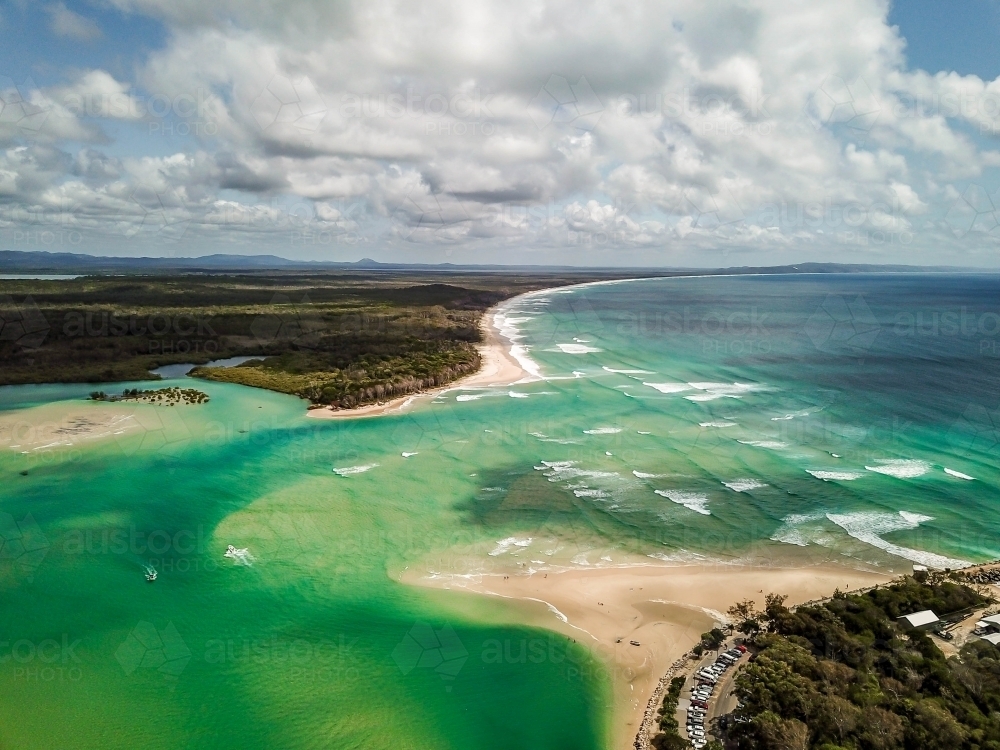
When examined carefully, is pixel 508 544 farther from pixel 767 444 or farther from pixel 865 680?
pixel 767 444

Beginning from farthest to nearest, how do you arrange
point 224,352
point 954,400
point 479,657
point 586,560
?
point 224,352 < point 954,400 < point 586,560 < point 479,657

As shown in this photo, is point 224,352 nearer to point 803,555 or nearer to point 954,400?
point 803,555

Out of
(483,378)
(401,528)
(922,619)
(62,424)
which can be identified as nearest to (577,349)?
(483,378)

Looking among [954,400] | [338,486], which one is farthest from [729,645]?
[954,400]

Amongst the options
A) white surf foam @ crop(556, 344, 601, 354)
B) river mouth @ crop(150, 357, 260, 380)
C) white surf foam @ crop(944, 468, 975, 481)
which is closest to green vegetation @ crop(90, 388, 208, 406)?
river mouth @ crop(150, 357, 260, 380)

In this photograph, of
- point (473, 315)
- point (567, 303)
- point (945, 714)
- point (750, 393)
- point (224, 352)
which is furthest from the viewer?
point (567, 303)

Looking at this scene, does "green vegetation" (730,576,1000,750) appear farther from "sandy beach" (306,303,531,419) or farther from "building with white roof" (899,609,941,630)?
"sandy beach" (306,303,531,419)

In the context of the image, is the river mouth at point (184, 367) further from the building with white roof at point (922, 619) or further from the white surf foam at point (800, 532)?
the building with white roof at point (922, 619)
